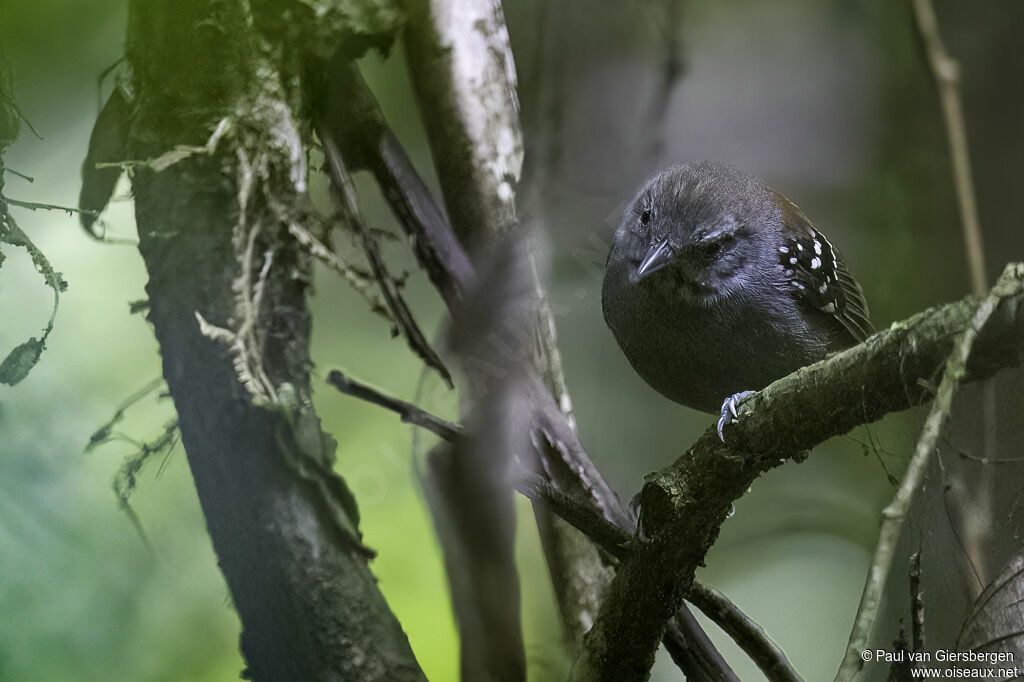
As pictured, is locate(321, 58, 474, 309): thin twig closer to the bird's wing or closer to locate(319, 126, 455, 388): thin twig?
locate(319, 126, 455, 388): thin twig

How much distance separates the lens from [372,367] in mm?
1137

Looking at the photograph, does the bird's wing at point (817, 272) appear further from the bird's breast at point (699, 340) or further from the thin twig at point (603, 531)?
the thin twig at point (603, 531)

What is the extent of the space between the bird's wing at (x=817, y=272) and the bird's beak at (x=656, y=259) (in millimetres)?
153

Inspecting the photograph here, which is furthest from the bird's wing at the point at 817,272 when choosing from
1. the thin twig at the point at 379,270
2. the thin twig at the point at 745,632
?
the thin twig at the point at 379,270

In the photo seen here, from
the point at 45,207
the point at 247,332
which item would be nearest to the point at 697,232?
the point at 247,332

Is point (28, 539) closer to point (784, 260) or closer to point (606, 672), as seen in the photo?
point (606, 672)

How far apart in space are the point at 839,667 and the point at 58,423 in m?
1.04

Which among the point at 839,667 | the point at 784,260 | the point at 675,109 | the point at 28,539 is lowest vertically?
the point at 839,667

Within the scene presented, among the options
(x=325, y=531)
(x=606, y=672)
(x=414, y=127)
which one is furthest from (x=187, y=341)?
(x=606, y=672)

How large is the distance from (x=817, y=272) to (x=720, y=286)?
0.13m

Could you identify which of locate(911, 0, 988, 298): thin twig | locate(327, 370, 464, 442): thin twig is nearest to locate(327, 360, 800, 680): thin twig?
locate(327, 370, 464, 442): thin twig

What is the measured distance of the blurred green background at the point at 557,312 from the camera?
3.11 feet

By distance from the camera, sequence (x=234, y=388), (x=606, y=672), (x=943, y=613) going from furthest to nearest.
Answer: (x=234, y=388)
(x=606, y=672)
(x=943, y=613)

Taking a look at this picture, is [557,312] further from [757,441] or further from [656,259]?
[757,441]
